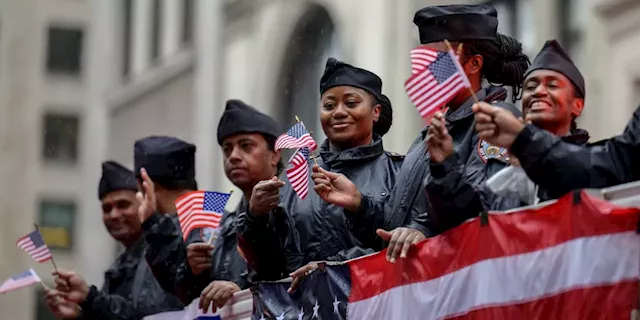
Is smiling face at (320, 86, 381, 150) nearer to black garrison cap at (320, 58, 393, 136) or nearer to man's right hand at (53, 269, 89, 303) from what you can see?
black garrison cap at (320, 58, 393, 136)

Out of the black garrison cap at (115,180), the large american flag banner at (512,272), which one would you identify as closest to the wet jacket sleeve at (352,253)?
the large american flag banner at (512,272)

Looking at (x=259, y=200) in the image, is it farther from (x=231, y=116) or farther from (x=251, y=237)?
(x=231, y=116)

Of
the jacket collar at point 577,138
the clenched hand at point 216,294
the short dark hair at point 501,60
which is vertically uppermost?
the short dark hair at point 501,60

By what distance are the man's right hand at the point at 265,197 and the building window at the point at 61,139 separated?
50.8 m

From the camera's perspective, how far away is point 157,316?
36.7 feet

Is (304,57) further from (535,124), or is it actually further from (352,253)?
(535,124)

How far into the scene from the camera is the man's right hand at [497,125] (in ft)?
23.3

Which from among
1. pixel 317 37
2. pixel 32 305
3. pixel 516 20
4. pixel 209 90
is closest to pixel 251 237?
pixel 516 20

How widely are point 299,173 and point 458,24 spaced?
3.27 feet

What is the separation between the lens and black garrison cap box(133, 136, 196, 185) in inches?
462

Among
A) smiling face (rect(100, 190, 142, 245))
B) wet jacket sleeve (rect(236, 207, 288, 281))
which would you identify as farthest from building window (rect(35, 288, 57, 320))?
wet jacket sleeve (rect(236, 207, 288, 281))

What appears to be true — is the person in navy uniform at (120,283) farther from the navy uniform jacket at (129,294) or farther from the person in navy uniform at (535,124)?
the person in navy uniform at (535,124)

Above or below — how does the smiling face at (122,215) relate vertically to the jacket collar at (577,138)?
below

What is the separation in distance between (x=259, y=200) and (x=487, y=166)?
51.3 inches
